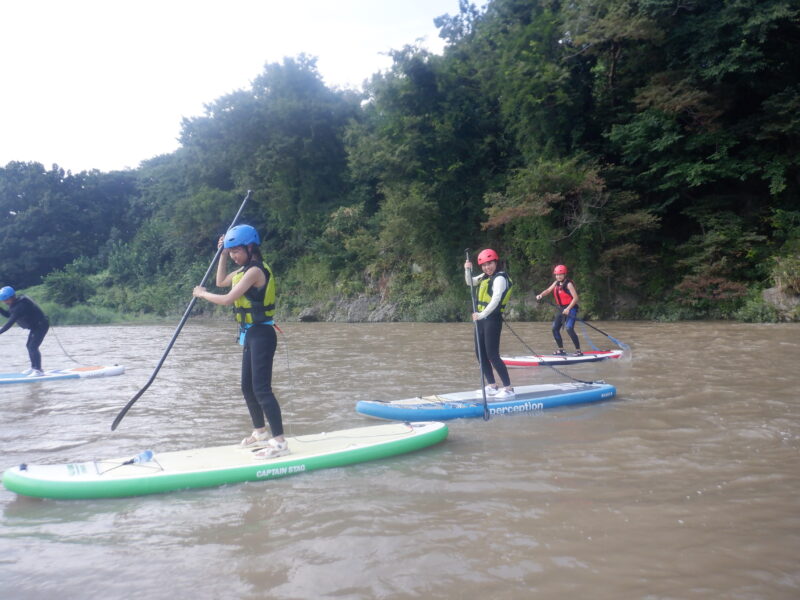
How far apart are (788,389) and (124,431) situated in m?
7.38

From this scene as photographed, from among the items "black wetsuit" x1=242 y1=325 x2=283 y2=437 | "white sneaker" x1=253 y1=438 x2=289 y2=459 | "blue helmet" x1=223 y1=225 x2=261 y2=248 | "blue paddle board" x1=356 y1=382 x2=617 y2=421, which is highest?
"blue helmet" x1=223 y1=225 x2=261 y2=248

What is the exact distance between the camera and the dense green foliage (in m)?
16.9

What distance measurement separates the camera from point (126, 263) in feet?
128

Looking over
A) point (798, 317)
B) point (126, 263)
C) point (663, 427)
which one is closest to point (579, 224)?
point (798, 317)

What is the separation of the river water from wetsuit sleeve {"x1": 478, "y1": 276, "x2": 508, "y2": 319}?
1.23 metres

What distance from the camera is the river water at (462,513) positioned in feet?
8.75

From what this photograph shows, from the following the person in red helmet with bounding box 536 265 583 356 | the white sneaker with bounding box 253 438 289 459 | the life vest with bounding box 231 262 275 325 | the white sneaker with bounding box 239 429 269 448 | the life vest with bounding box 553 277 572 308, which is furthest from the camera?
the life vest with bounding box 553 277 572 308

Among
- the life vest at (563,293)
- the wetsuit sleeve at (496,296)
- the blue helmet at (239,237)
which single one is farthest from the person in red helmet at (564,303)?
the blue helmet at (239,237)

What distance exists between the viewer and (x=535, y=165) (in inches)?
790

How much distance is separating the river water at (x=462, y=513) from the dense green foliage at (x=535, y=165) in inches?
479

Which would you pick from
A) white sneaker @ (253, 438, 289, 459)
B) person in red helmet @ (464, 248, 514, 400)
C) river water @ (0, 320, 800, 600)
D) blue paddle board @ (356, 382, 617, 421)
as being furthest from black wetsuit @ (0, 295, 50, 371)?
person in red helmet @ (464, 248, 514, 400)

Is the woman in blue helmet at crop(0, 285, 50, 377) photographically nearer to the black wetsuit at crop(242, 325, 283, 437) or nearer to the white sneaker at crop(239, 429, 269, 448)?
the white sneaker at crop(239, 429, 269, 448)

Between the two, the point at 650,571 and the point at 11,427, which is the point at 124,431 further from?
the point at 650,571

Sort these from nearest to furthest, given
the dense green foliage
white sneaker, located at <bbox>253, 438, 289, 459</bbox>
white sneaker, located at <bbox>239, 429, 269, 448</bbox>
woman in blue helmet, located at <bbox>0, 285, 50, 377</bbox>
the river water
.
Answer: the river water → white sneaker, located at <bbox>253, 438, 289, 459</bbox> → white sneaker, located at <bbox>239, 429, 269, 448</bbox> → woman in blue helmet, located at <bbox>0, 285, 50, 377</bbox> → the dense green foliage
